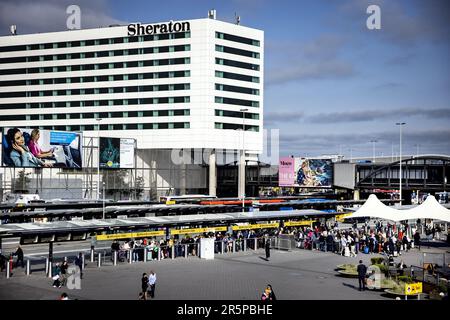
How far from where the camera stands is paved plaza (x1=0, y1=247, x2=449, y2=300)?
22.7 meters

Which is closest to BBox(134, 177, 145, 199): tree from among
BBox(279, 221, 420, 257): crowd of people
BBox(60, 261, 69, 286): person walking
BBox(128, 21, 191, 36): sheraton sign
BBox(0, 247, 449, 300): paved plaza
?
BBox(128, 21, 191, 36): sheraton sign

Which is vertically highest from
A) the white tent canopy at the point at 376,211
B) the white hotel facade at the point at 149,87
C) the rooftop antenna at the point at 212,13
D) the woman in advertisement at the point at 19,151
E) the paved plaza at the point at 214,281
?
the rooftop antenna at the point at 212,13

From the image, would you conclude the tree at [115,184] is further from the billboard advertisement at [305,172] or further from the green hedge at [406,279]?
the green hedge at [406,279]

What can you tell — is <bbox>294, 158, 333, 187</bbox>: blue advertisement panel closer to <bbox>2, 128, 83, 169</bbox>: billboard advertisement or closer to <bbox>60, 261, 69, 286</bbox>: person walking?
<bbox>2, 128, 83, 169</bbox>: billboard advertisement

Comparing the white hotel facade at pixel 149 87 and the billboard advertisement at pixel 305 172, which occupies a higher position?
the white hotel facade at pixel 149 87

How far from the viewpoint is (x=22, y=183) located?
271 feet

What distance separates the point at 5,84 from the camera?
331 ft

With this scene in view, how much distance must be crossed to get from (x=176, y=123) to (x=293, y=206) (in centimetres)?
3612

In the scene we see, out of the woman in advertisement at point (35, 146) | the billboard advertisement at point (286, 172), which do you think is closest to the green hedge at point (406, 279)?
the woman in advertisement at point (35, 146)

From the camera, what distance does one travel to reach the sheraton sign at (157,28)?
91.4 m

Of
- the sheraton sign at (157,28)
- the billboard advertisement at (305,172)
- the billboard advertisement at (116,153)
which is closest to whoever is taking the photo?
the billboard advertisement at (116,153)

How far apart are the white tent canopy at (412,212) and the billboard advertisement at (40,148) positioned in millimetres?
48328

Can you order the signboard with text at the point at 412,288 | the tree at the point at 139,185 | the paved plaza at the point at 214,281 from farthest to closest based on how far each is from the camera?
the tree at the point at 139,185 < the paved plaza at the point at 214,281 < the signboard with text at the point at 412,288

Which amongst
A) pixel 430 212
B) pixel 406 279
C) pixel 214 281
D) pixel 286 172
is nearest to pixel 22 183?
pixel 286 172
